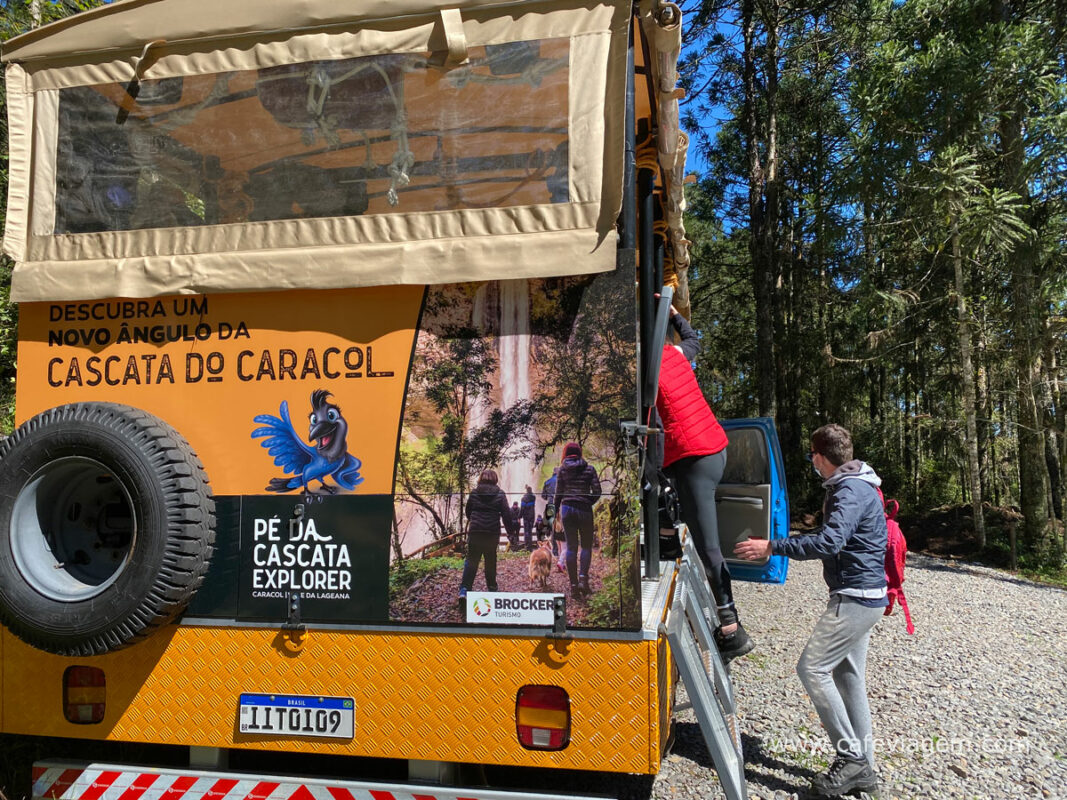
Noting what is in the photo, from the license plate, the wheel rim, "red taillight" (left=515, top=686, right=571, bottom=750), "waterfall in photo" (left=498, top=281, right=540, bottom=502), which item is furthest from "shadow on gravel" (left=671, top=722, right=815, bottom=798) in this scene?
the wheel rim

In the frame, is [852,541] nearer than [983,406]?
Yes

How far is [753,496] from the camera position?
18.5 feet

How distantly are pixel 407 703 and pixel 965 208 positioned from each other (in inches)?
514

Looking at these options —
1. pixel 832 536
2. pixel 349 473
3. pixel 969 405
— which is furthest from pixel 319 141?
pixel 969 405

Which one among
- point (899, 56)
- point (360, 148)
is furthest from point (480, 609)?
point (899, 56)

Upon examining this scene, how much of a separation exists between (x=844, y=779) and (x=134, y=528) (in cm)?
320

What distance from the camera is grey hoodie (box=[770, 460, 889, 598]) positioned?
3.50 meters

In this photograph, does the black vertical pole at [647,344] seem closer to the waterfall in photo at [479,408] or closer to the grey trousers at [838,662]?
the waterfall in photo at [479,408]

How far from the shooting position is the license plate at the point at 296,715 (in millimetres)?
2584

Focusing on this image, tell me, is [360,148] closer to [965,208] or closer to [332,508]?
[332,508]

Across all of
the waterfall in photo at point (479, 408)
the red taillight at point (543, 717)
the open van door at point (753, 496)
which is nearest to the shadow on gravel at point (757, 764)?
the open van door at point (753, 496)

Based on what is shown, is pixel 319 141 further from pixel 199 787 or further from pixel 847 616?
pixel 847 616

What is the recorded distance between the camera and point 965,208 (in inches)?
491

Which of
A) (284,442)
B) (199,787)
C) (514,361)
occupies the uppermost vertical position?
(514,361)
